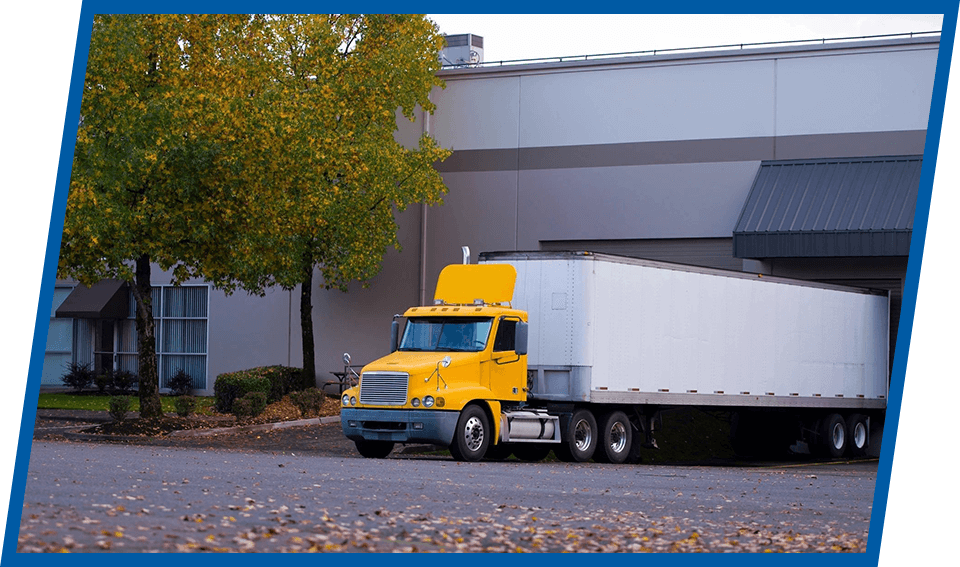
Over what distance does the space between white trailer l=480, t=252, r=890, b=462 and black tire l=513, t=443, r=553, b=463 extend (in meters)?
0.73

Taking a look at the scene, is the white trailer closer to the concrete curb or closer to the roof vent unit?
the concrete curb

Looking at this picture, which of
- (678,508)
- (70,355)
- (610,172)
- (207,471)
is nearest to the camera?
(678,508)

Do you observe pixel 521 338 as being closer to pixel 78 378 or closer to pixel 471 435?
pixel 471 435

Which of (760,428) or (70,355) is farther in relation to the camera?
(70,355)

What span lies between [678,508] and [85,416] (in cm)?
2004

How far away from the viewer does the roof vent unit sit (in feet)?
128

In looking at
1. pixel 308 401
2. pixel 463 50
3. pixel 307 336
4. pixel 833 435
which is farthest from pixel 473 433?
pixel 463 50

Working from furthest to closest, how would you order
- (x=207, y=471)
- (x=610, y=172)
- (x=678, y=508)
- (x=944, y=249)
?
(x=610, y=172)
(x=207, y=471)
(x=678, y=508)
(x=944, y=249)

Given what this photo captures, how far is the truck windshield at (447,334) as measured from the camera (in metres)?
21.6

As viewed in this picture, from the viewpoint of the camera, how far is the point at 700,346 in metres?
24.2

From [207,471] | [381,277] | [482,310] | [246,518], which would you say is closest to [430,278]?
[381,277]

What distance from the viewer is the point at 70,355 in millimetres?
43219

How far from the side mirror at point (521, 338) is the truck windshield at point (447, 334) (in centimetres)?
50

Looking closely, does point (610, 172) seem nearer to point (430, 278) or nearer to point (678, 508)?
point (430, 278)
